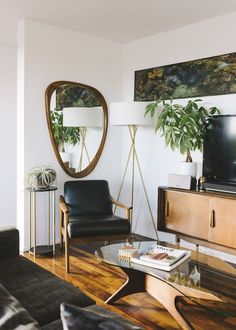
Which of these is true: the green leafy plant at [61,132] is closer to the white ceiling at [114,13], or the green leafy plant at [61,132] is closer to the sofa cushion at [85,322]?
the white ceiling at [114,13]

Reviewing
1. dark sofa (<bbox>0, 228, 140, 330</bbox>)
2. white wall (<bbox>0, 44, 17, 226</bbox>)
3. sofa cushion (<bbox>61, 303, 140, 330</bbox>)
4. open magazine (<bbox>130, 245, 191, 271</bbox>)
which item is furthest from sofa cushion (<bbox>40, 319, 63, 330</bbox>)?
white wall (<bbox>0, 44, 17, 226</bbox>)

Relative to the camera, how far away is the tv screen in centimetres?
341

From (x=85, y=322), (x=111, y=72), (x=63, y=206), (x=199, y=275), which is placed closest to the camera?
(x=85, y=322)

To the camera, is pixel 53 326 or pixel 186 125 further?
pixel 186 125

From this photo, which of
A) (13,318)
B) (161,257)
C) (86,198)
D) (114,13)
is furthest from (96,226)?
(13,318)

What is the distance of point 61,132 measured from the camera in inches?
164

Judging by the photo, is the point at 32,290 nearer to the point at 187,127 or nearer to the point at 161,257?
the point at 161,257

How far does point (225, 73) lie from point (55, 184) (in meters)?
2.25

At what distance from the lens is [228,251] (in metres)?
3.21

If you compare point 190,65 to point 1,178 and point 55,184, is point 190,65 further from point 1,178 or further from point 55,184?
point 1,178

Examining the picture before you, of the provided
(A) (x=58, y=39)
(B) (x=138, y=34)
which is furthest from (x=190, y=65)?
(A) (x=58, y=39)

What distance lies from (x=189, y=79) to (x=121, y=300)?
8.21 feet

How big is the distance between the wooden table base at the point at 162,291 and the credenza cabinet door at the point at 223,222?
1.02 m

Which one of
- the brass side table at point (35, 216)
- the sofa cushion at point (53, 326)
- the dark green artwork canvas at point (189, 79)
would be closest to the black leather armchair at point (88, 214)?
the brass side table at point (35, 216)
